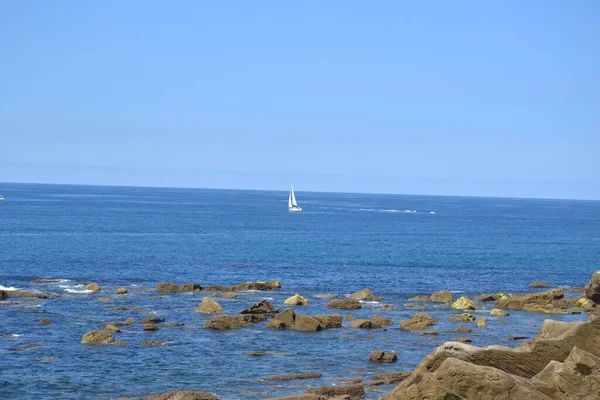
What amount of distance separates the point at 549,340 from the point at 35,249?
94528 mm

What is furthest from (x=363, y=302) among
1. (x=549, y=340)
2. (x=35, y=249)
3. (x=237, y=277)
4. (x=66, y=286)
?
(x=35, y=249)

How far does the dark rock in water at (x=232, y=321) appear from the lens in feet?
197

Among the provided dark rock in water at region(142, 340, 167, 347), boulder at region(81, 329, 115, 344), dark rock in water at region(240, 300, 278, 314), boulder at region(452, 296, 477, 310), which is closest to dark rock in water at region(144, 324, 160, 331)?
dark rock in water at region(142, 340, 167, 347)

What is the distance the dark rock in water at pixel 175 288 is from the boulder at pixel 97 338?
24.4 m

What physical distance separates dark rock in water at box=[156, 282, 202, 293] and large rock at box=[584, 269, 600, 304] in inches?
1518

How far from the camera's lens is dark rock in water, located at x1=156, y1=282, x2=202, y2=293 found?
3105 inches

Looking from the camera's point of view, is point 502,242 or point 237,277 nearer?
point 237,277

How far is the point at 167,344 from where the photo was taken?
53.9m

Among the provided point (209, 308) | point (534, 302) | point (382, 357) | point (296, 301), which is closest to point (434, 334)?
point (382, 357)

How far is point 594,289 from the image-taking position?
73312 millimetres

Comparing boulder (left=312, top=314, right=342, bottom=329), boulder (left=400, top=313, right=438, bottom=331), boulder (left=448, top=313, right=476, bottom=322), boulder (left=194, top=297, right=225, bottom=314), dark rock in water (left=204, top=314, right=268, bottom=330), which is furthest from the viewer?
boulder (left=194, top=297, right=225, bottom=314)

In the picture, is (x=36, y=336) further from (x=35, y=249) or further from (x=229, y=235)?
(x=229, y=235)

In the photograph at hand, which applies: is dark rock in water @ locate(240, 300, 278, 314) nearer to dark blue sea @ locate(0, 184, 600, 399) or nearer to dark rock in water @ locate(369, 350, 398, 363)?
dark blue sea @ locate(0, 184, 600, 399)

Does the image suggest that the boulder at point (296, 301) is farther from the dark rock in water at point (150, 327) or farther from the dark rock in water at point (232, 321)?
the dark rock in water at point (150, 327)
